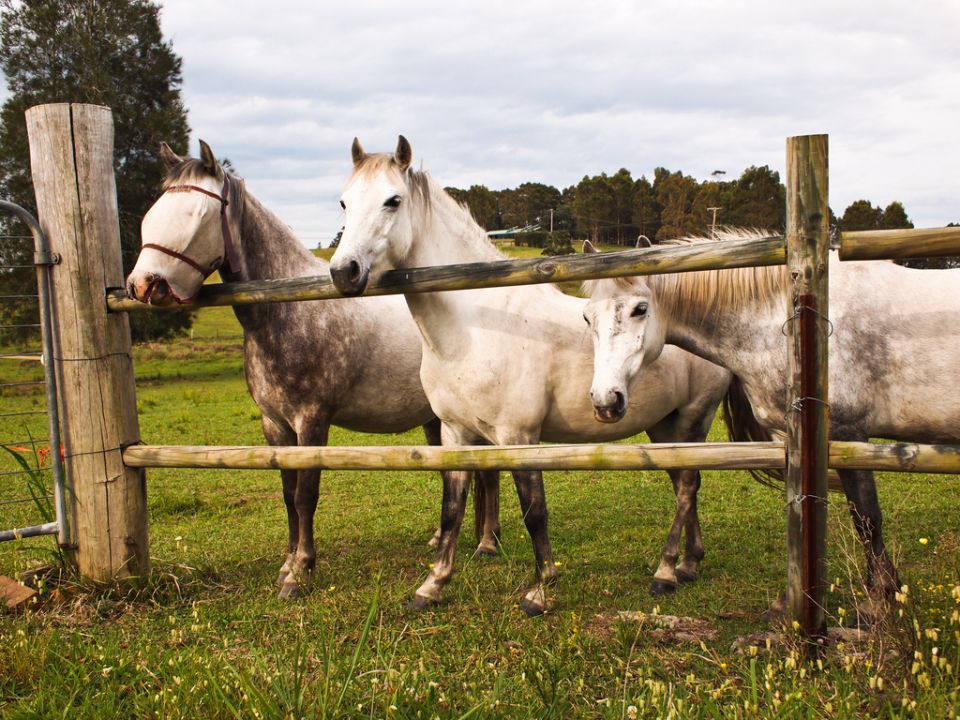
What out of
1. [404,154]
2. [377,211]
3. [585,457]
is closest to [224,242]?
[377,211]

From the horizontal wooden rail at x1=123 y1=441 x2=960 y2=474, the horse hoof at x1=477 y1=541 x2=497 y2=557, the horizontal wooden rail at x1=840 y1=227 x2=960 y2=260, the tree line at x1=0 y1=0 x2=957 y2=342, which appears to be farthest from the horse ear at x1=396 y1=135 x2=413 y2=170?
the tree line at x1=0 y1=0 x2=957 y2=342

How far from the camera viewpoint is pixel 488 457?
3.28m

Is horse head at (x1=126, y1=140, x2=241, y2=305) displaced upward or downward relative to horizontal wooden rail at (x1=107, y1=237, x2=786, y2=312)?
upward

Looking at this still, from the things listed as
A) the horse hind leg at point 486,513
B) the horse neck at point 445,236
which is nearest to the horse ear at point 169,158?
the horse neck at point 445,236

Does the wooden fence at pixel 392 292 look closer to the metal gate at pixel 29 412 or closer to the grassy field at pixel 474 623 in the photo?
the metal gate at pixel 29 412

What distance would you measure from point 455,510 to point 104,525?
6.29 ft

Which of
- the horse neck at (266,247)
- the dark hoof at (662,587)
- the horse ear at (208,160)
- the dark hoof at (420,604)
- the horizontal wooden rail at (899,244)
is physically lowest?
the dark hoof at (662,587)

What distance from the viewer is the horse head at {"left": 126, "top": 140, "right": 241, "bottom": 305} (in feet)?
12.9

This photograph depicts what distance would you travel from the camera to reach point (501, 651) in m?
2.98

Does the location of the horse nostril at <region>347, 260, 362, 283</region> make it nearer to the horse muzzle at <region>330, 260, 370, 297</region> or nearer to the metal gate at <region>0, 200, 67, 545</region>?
the horse muzzle at <region>330, 260, 370, 297</region>

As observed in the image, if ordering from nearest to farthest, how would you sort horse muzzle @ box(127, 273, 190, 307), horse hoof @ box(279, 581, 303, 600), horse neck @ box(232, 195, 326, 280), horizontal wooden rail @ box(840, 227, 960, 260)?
horizontal wooden rail @ box(840, 227, 960, 260) < horse muzzle @ box(127, 273, 190, 307) < horse hoof @ box(279, 581, 303, 600) < horse neck @ box(232, 195, 326, 280)

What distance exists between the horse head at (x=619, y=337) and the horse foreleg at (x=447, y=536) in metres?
1.07

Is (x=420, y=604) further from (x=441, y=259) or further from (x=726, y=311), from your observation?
(x=726, y=311)

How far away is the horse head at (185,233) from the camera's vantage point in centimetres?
393
